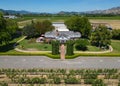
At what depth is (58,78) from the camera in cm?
3086

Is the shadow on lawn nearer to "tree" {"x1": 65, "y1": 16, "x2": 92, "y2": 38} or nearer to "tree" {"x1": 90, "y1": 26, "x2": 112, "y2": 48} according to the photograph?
"tree" {"x1": 90, "y1": 26, "x2": 112, "y2": 48}

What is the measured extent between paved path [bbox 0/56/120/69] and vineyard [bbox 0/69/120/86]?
6.06m

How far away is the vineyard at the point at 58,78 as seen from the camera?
30078 mm

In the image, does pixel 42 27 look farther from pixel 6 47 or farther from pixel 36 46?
pixel 6 47

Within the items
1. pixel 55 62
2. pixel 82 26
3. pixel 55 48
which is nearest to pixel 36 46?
pixel 55 48

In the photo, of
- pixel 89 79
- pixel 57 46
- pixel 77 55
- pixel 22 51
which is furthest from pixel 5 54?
pixel 89 79

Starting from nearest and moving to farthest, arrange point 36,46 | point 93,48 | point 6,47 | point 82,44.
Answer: point 82,44 < point 93,48 < point 6,47 < point 36,46

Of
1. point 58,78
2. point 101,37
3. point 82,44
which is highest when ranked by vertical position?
point 101,37

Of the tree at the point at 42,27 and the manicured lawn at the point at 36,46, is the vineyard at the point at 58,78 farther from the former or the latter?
the tree at the point at 42,27

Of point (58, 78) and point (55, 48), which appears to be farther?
point (55, 48)

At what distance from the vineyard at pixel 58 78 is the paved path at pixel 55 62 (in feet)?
19.9

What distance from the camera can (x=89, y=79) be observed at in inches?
1212

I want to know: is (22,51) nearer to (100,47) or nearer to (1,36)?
(1,36)

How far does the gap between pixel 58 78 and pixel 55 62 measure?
13.0 m
